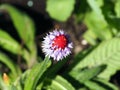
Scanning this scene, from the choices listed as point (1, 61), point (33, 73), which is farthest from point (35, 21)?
point (33, 73)

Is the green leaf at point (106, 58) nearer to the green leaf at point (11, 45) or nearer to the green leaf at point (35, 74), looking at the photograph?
the green leaf at point (11, 45)

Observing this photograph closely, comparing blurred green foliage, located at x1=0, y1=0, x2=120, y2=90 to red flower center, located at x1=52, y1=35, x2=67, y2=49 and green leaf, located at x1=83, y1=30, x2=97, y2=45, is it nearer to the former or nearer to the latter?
green leaf, located at x1=83, y1=30, x2=97, y2=45

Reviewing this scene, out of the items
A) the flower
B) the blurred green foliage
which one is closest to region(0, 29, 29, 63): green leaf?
the blurred green foliage

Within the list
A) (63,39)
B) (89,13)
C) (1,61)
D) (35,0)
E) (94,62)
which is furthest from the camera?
(35,0)

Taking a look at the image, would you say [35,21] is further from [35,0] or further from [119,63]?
[119,63]

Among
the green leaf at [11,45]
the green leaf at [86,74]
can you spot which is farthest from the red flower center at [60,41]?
the green leaf at [11,45]

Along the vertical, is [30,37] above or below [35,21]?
below
